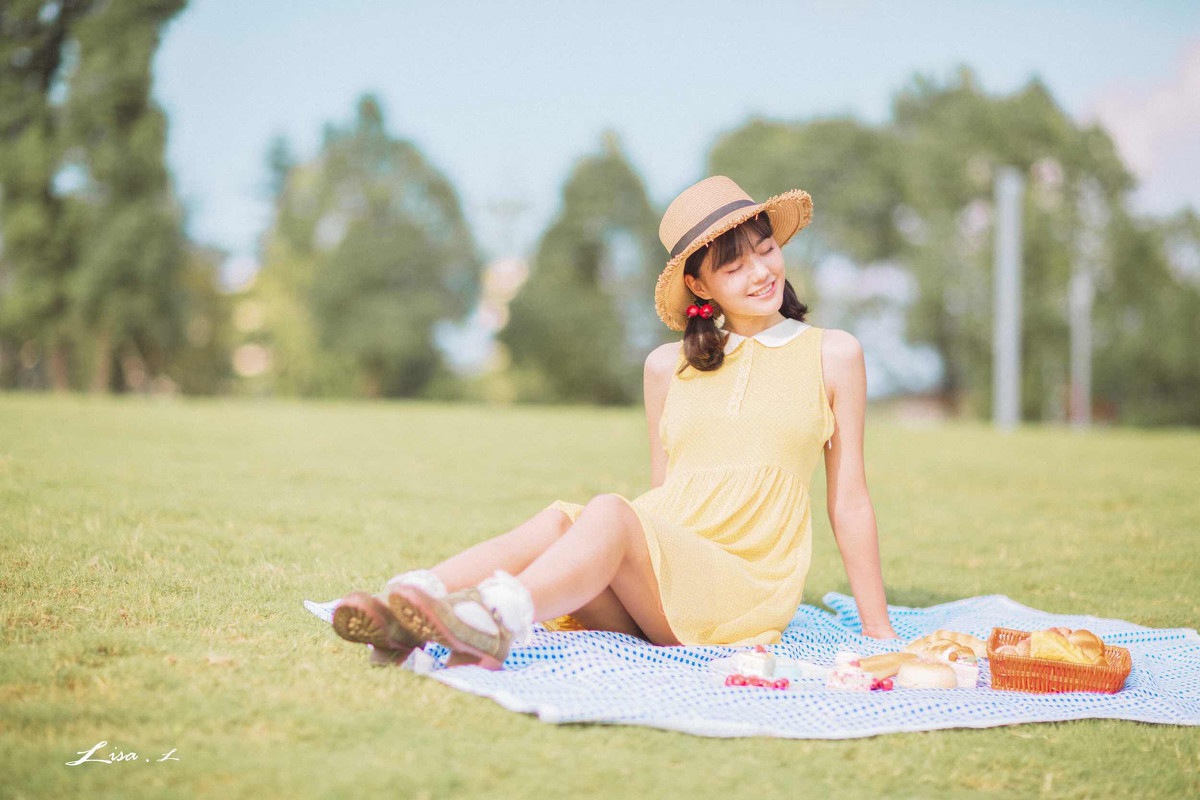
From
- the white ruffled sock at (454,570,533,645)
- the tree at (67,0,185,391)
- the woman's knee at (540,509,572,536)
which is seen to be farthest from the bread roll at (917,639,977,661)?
the tree at (67,0,185,391)

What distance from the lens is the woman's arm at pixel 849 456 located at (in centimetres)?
394

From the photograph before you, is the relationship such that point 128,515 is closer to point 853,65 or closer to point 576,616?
point 576,616

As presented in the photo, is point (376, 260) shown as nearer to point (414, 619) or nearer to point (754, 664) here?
point (754, 664)

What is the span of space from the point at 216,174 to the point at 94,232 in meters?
6.40

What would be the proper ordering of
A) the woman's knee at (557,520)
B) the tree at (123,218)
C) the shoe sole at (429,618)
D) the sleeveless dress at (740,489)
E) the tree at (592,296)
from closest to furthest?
the shoe sole at (429,618)
the woman's knee at (557,520)
the sleeveless dress at (740,489)
the tree at (123,218)
the tree at (592,296)

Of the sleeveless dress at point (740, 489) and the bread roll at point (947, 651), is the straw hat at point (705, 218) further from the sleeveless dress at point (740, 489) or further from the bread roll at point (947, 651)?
the bread roll at point (947, 651)

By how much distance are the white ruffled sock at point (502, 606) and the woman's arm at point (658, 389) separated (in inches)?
53.0

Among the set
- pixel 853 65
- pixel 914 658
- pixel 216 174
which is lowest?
pixel 914 658

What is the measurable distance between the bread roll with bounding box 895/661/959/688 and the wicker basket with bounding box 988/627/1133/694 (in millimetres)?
141

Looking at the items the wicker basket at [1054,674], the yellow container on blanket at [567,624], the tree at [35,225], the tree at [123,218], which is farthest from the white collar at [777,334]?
the tree at [123,218]

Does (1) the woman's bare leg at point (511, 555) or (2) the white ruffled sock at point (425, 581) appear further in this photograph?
(1) the woman's bare leg at point (511, 555)

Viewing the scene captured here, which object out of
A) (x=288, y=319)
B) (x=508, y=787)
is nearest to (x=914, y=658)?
(x=508, y=787)

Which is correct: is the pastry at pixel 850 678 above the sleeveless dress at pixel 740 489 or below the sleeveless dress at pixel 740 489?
below

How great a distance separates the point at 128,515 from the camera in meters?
5.60
